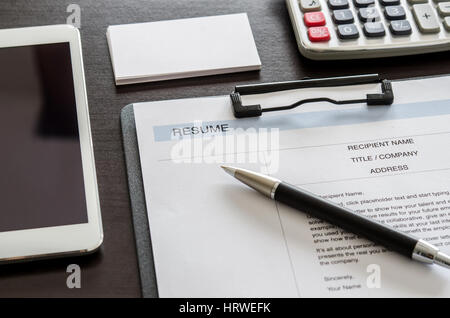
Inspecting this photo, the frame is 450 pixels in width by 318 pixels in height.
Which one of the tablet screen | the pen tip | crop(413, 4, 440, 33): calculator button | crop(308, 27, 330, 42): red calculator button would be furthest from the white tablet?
crop(413, 4, 440, 33): calculator button

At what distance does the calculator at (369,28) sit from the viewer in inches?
22.0

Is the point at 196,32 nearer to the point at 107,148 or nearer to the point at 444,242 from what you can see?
the point at 107,148

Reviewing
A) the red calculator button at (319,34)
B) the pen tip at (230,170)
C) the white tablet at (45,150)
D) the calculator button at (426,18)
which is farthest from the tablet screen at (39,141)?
the calculator button at (426,18)

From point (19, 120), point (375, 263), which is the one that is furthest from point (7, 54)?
point (375, 263)

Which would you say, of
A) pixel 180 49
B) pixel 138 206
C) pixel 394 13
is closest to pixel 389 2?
pixel 394 13

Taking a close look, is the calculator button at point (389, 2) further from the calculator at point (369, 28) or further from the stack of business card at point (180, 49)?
the stack of business card at point (180, 49)

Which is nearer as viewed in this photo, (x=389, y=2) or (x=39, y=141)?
(x=39, y=141)

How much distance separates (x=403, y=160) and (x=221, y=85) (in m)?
0.18

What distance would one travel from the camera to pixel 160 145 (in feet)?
1.66

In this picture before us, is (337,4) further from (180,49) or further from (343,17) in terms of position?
(180,49)

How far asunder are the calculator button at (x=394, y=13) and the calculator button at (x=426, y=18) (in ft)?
0.04

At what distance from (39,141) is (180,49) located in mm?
175

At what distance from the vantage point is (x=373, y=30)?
0.56 meters

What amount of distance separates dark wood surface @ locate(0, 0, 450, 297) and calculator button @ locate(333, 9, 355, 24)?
0.04m
